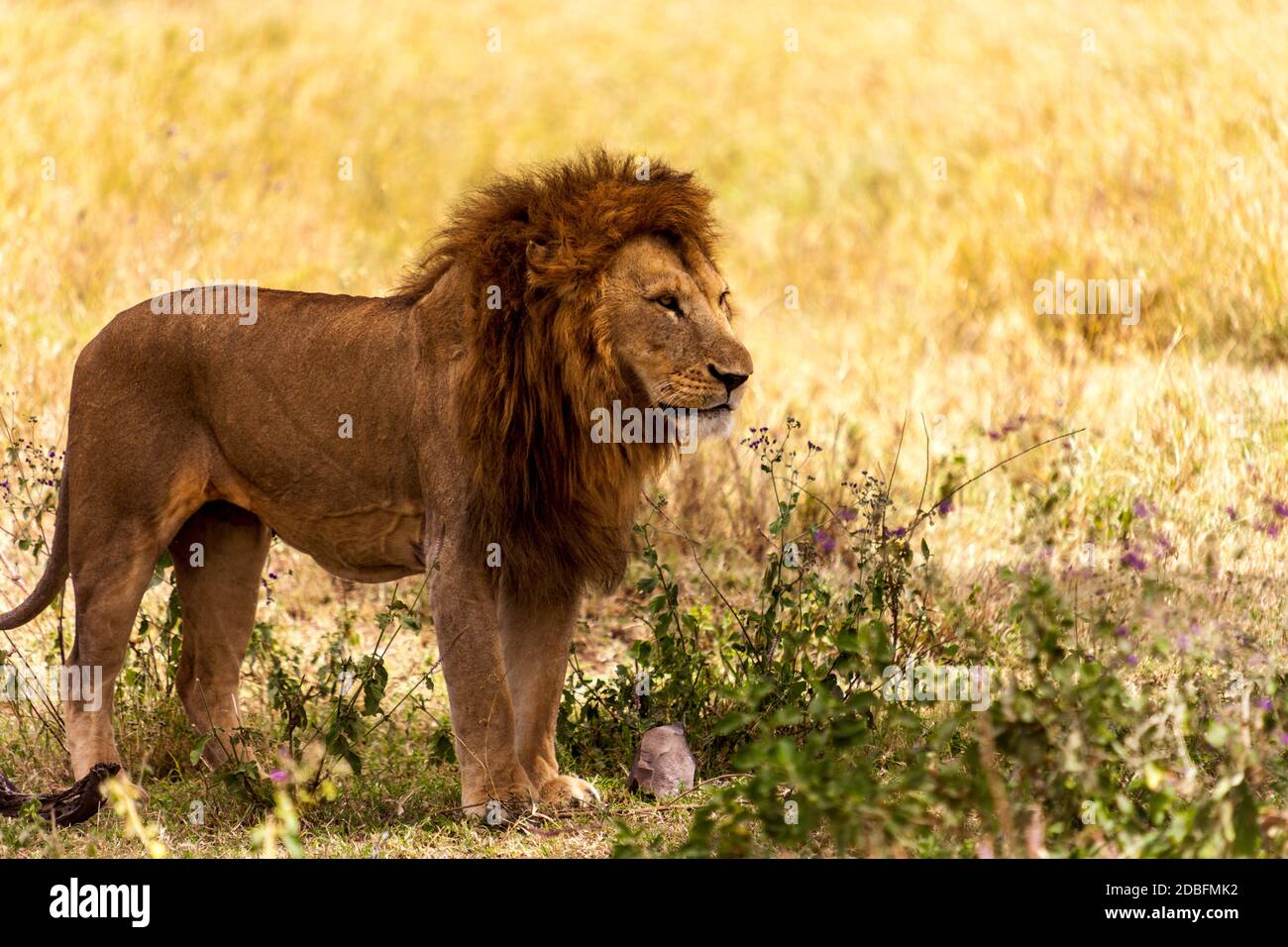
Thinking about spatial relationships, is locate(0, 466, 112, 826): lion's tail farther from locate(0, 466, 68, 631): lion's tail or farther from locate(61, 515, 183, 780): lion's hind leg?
locate(61, 515, 183, 780): lion's hind leg

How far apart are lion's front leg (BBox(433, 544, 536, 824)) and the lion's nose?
32.9 inches

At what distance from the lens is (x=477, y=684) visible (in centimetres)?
500

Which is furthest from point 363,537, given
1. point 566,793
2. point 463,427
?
point 566,793

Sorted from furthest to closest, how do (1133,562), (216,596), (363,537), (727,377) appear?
(1133,562)
(216,596)
(363,537)
(727,377)

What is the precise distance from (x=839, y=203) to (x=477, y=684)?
357 inches

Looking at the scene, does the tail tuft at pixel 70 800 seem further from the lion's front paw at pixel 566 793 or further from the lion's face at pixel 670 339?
the lion's face at pixel 670 339

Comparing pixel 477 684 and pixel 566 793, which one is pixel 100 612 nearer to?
pixel 477 684

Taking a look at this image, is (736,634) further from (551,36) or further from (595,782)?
(551,36)

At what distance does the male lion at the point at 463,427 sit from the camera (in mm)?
5020

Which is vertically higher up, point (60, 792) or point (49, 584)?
point (49, 584)

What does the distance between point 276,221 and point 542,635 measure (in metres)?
7.43

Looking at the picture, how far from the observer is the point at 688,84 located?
54.6 feet

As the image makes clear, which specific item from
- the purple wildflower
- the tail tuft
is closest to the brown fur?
the tail tuft
